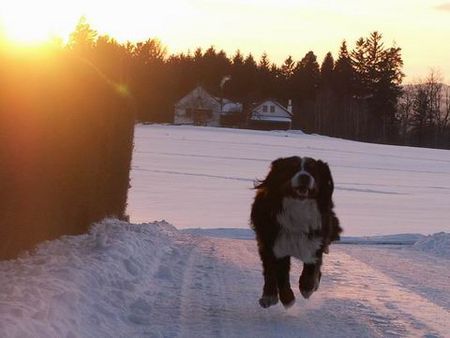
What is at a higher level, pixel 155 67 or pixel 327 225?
pixel 155 67

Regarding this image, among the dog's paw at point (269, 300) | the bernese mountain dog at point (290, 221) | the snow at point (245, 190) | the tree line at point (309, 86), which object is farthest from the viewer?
the tree line at point (309, 86)

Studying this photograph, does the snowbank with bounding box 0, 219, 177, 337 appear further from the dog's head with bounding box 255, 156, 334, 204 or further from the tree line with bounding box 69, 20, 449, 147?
the tree line with bounding box 69, 20, 449, 147

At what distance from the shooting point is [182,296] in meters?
7.24

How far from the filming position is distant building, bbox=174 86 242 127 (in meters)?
95.9

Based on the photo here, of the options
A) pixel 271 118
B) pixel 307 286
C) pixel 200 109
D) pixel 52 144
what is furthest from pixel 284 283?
pixel 271 118

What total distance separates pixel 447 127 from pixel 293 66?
1194 inches

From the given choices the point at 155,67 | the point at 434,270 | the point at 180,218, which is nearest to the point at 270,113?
the point at 155,67

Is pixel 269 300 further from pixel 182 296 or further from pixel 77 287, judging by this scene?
pixel 77 287

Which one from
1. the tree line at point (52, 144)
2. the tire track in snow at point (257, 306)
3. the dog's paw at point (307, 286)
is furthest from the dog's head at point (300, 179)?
the tree line at point (52, 144)

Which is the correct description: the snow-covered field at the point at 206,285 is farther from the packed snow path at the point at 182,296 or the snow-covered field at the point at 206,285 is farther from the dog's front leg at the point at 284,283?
the dog's front leg at the point at 284,283

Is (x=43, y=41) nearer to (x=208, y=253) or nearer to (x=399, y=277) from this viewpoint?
(x=208, y=253)

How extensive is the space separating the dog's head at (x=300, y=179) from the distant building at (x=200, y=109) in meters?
87.6

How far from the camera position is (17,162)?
639 cm

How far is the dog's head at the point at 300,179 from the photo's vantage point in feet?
21.0
